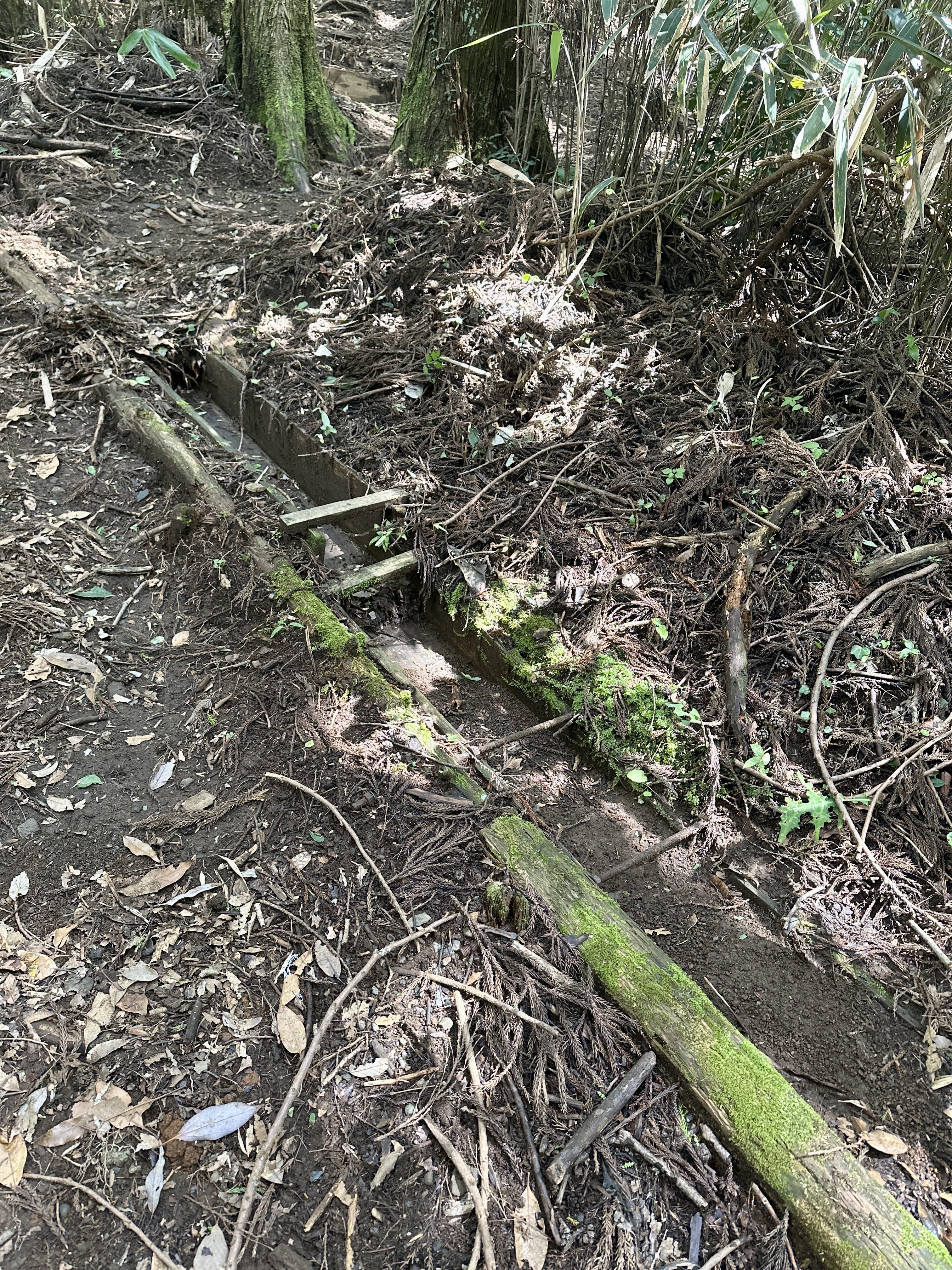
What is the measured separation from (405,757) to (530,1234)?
4.47ft

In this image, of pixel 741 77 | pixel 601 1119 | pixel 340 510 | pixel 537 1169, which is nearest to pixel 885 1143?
pixel 601 1119

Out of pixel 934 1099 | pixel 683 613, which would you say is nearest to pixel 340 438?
pixel 683 613

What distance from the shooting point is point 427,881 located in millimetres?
2449

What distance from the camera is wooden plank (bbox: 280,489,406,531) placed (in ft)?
11.8

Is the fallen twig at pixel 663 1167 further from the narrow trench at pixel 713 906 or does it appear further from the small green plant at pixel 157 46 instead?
the small green plant at pixel 157 46

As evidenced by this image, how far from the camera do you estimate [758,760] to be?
3002 mm

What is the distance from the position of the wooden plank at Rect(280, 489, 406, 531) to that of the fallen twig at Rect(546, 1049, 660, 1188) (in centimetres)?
244

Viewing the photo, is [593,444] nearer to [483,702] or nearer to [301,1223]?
[483,702]

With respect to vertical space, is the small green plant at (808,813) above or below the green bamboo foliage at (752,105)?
below

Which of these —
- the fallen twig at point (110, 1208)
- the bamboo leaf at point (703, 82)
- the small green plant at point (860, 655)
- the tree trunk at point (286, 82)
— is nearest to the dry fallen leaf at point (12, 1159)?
the fallen twig at point (110, 1208)

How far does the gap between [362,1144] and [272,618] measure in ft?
6.14

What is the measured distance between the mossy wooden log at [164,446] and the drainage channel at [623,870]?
0.88 ft

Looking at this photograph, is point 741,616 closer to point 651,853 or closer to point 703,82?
point 651,853

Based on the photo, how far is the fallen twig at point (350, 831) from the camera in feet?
7.79
